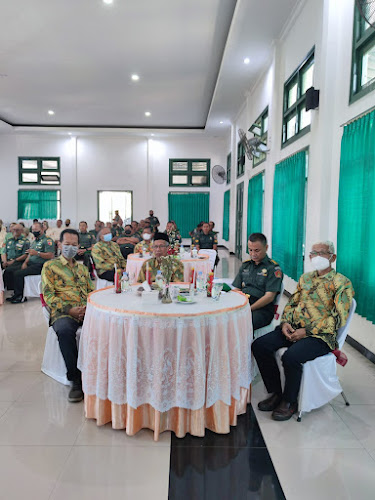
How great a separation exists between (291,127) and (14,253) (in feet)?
17.1

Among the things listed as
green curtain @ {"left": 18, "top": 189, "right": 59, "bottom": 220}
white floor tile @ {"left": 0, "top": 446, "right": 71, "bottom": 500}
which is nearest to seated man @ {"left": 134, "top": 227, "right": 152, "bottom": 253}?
white floor tile @ {"left": 0, "top": 446, "right": 71, "bottom": 500}

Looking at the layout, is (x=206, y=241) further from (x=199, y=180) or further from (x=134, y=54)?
(x=199, y=180)

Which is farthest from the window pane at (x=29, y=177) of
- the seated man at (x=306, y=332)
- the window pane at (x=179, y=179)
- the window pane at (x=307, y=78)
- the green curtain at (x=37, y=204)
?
the seated man at (x=306, y=332)

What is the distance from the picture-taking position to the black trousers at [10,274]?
6.22 m

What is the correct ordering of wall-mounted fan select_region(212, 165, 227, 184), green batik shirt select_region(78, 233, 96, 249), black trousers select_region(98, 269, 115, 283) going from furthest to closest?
wall-mounted fan select_region(212, 165, 227, 184) → green batik shirt select_region(78, 233, 96, 249) → black trousers select_region(98, 269, 115, 283)

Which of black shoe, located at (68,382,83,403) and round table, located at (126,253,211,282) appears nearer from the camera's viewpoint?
black shoe, located at (68,382,83,403)

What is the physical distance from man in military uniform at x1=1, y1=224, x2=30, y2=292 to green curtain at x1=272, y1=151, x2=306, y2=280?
442 centimetres

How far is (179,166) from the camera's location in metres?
15.1

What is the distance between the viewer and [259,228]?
27.0ft

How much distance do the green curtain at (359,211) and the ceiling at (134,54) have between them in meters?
2.97

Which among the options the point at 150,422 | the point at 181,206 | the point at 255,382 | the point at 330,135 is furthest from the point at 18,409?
the point at 181,206

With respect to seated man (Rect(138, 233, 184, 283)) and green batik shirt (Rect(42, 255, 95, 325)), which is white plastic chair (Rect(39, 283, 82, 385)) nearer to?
green batik shirt (Rect(42, 255, 95, 325))

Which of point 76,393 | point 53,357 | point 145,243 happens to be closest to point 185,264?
point 145,243

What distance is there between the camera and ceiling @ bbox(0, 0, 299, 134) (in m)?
5.89
